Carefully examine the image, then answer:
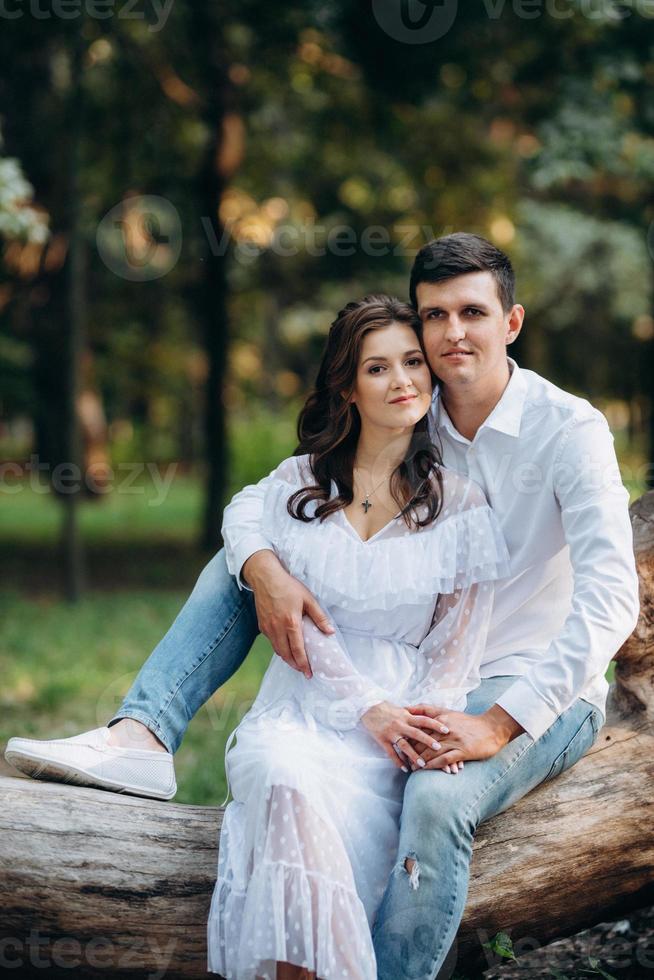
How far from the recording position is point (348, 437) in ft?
10.2

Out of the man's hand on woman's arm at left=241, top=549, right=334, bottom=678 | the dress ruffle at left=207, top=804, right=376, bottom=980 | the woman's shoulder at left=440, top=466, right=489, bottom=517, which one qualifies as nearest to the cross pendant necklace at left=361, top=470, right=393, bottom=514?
the woman's shoulder at left=440, top=466, right=489, bottom=517

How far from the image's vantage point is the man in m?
2.60

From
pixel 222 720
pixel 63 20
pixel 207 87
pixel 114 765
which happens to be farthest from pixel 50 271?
pixel 114 765

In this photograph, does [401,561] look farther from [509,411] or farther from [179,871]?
[179,871]

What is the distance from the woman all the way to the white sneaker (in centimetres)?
30

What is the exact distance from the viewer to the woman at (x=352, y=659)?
2.38m

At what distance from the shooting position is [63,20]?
880cm

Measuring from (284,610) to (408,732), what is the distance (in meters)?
0.47

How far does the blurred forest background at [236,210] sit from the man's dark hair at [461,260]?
7.85 ft

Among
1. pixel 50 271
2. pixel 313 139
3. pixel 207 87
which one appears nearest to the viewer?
pixel 207 87

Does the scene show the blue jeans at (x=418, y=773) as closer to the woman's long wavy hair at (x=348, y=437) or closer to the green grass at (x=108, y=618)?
the woman's long wavy hair at (x=348, y=437)

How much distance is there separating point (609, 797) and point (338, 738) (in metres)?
0.81

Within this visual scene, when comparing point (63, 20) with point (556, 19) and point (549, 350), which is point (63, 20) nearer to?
point (556, 19)

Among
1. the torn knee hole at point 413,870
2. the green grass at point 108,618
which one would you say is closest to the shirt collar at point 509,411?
the torn knee hole at point 413,870
